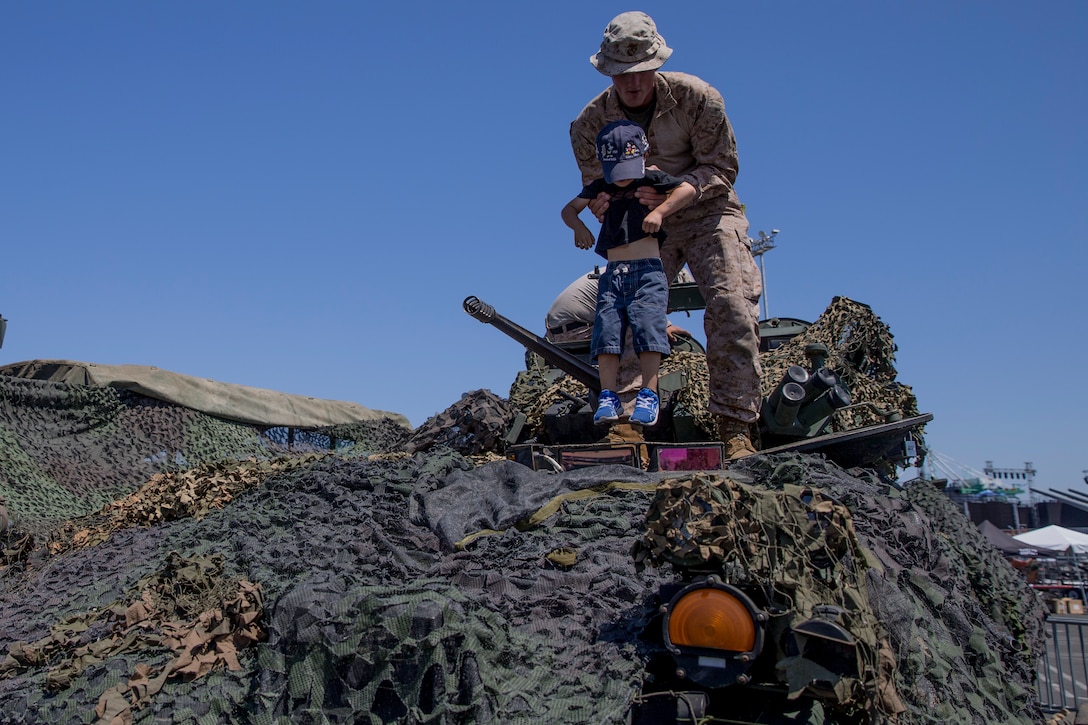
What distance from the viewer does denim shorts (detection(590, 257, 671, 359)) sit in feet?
14.4

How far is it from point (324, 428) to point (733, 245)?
5209 millimetres

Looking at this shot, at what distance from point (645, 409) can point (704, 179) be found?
124cm

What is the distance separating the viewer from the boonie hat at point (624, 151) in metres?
4.53

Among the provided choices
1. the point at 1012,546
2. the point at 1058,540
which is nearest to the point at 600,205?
the point at 1012,546

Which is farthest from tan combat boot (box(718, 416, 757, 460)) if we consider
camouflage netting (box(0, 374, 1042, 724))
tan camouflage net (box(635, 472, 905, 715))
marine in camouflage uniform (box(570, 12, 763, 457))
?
tan camouflage net (box(635, 472, 905, 715))

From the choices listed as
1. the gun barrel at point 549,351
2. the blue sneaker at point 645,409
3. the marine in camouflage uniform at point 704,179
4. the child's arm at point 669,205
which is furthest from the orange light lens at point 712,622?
the gun barrel at point 549,351

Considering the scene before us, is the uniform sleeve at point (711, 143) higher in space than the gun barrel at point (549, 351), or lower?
higher

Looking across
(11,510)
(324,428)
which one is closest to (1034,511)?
(324,428)

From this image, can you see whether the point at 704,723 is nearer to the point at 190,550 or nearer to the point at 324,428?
the point at 190,550

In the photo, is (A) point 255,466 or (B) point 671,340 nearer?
(A) point 255,466

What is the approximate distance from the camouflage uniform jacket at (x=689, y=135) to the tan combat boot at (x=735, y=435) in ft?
3.47

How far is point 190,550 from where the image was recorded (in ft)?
11.5

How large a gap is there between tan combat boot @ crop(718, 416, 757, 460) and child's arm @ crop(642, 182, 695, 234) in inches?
37.7

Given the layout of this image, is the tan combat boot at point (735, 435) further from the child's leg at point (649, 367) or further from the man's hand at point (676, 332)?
the man's hand at point (676, 332)
